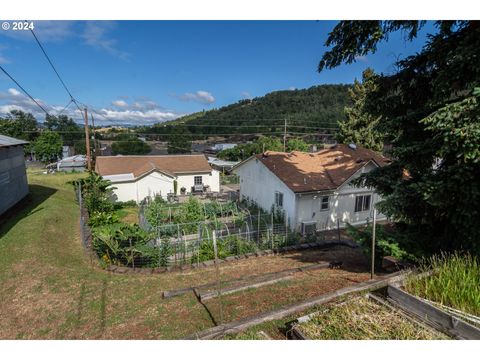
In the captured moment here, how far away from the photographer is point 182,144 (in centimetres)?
6950

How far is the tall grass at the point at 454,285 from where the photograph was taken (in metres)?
4.50

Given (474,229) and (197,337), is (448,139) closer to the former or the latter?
(474,229)

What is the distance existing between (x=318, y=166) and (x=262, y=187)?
4398 mm

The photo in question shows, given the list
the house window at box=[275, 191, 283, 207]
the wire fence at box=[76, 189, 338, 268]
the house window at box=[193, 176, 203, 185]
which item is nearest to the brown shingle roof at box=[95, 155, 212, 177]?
the house window at box=[193, 176, 203, 185]

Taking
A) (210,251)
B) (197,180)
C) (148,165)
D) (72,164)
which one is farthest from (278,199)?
(72,164)

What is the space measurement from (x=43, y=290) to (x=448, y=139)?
36.4 feet

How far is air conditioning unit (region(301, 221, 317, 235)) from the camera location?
611 inches

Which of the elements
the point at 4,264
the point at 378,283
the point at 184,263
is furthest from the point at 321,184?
the point at 4,264

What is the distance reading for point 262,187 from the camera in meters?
19.6

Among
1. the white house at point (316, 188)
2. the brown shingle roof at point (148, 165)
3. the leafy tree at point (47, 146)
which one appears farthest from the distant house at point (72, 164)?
the white house at point (316, 188)

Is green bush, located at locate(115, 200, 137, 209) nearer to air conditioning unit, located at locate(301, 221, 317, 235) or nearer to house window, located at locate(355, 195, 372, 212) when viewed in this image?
air conditioning unit, located at locate(301, 221, 317, 235)

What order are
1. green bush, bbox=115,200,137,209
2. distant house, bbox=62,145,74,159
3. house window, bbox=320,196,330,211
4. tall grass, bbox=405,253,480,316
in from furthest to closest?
distant house, bbox=62,145,74,159
green bush, bbox=115,200,137,209
house window, bbox=320,196,330,211
tall grass, bbox=405,253,480,316

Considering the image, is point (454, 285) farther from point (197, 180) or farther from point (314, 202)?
point (197, 180)

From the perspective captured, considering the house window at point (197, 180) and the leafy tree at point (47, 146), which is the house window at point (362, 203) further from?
the leafy tree at point (47, 146)
